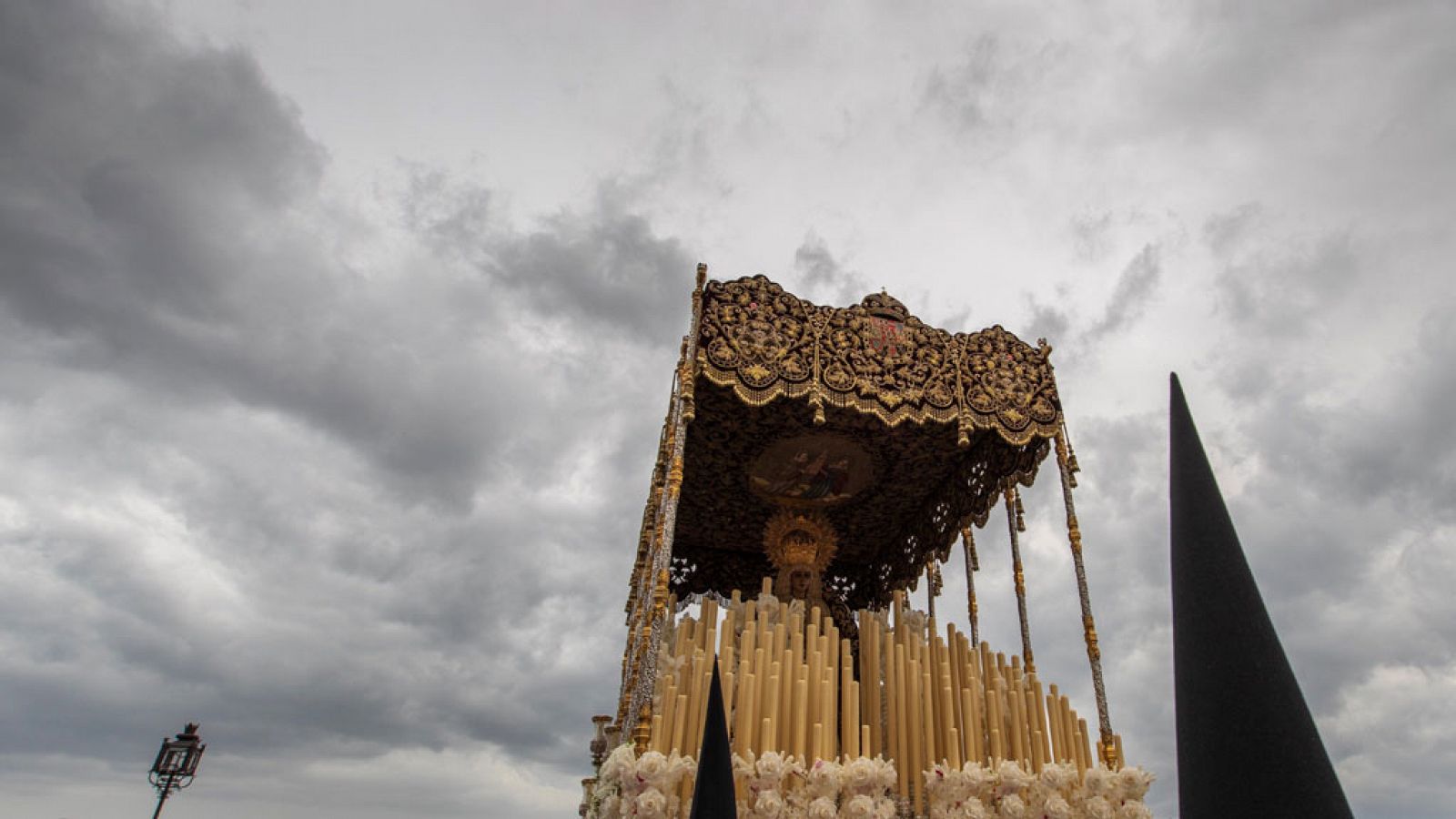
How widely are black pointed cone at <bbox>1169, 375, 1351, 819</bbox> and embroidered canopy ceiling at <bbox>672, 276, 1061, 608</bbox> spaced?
5718 mm

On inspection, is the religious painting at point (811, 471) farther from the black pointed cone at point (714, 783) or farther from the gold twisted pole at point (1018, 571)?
the black pointed cone at point (714, 783)

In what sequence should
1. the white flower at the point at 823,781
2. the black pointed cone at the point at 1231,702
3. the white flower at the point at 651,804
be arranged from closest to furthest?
the black pointed cone at the point at 1231,702 → the white flower at the point at 651,804 → the white flower at the point at 823,781

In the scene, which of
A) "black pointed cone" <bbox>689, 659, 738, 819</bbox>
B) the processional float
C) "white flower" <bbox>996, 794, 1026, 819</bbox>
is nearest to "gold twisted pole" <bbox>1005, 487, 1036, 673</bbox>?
the processional float

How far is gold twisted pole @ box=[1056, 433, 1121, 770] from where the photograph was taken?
7.18 m

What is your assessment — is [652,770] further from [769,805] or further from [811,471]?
[811,471]

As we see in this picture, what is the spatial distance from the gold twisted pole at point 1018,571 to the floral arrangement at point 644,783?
4830 mm

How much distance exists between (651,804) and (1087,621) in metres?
4.89

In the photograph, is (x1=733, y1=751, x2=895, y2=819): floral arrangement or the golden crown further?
the golden crown

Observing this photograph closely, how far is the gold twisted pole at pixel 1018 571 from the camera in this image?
911cm

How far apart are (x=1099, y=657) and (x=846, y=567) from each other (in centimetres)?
613

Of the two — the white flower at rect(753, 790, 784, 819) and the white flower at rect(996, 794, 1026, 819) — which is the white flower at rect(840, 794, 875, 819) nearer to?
the white flower at rect(753, 790, 784, 819)

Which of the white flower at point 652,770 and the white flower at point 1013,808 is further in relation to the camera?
the white flower at point 1013,808

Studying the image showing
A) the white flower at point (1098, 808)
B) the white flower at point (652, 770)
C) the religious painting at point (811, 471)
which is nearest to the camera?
the white flower at point (652, 770)

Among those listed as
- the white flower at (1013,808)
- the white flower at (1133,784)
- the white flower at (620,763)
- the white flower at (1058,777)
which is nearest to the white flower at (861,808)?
the white flower at (1013,808)
